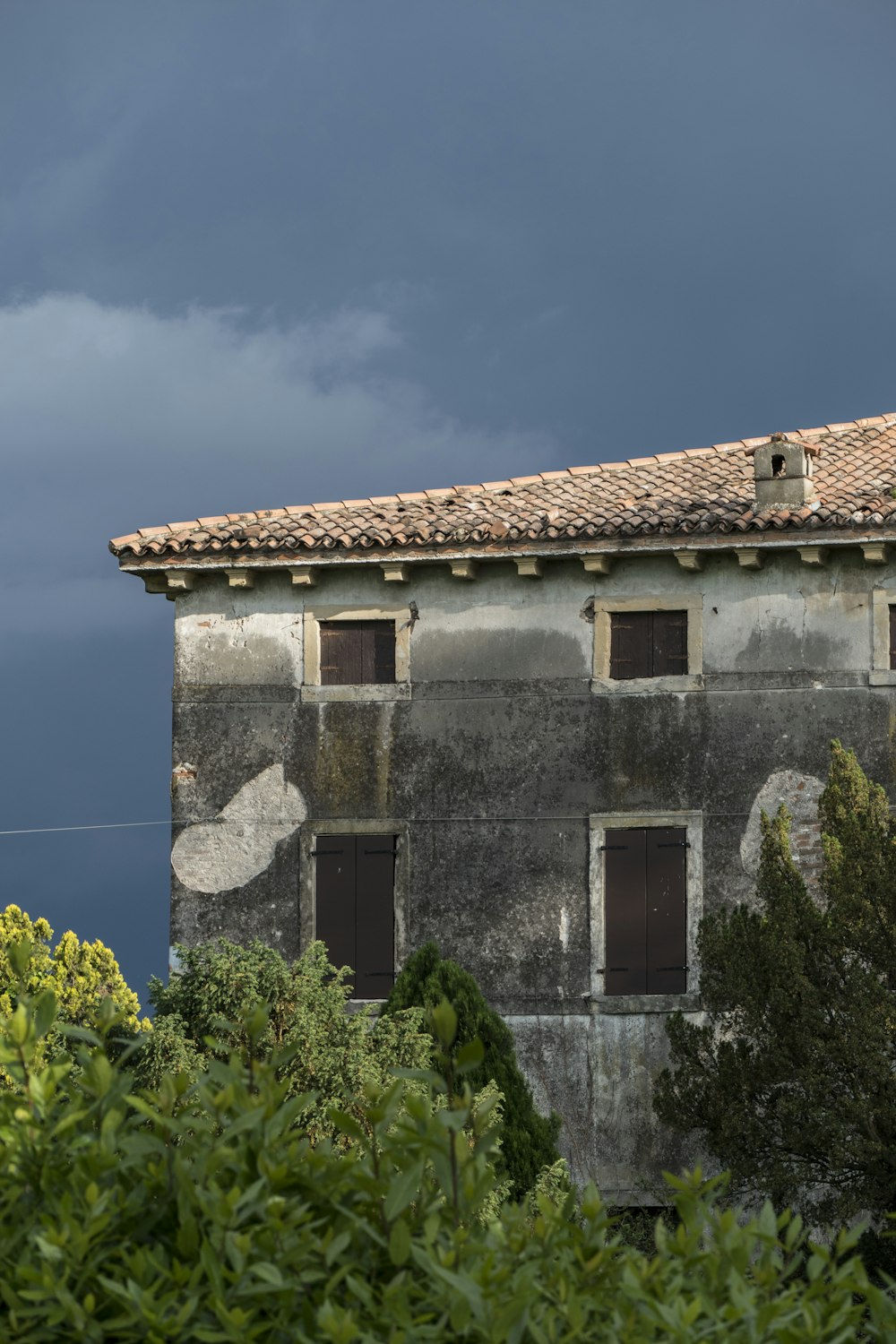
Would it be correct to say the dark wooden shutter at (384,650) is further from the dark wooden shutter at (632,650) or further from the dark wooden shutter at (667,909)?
the dark wooden shutter at (667,909)

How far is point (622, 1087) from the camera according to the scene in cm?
1745

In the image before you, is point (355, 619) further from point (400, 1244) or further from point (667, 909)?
point (400, 1244)

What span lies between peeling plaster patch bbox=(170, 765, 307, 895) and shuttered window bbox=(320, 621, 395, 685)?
1109 mm

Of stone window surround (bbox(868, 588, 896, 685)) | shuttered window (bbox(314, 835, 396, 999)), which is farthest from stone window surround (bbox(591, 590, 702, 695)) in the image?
shuttered window (bbox(314, 835, 396, 999))

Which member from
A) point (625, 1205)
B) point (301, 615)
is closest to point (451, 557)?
point (301, 615)

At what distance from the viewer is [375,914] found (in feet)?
59.7

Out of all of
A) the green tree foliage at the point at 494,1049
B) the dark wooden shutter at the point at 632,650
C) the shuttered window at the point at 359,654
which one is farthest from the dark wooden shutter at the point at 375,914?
the dark wooden shutter at the point at 632,650

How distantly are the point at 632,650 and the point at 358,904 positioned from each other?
11.9 feet

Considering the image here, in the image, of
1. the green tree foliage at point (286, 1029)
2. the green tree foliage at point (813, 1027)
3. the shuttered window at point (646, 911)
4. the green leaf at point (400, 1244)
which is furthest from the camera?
the shuttered window at point (646, 911)

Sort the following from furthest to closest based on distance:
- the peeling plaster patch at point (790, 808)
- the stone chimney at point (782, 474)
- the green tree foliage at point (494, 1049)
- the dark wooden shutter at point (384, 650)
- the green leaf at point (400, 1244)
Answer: the dark wooden shutter at point (384, 650) < the stone chimney at point (782, 474) < the peeling plaster patch at point (790, 808) < the green tree foliage at point (494, 1049) < the green leaf at point (400, 1244)

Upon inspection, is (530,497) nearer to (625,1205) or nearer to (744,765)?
(744,765)

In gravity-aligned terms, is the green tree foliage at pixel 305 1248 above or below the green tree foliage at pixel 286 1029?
above

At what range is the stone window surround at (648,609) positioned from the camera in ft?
59.2

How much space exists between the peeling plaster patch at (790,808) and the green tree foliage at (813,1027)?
2.27 m
